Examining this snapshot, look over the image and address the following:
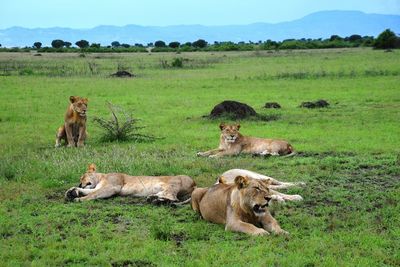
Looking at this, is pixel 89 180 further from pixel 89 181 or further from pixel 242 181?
pixel 242 181

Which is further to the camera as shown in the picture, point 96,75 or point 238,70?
point 238,70

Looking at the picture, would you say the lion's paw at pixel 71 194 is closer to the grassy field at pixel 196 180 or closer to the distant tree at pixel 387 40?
the grassy field at pixel 196 180

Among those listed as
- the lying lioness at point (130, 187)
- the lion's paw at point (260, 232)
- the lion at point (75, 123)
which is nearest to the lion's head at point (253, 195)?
the lion's paw at point (260, 232)

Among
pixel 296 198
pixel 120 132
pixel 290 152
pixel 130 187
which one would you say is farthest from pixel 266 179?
pixel 120 132

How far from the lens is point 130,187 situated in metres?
10.3

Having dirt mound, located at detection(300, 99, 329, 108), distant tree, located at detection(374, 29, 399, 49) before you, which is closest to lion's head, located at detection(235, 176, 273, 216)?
dirt mound, located at detection(300, 99, 329, 108)

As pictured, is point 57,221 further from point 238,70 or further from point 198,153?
point 238,70

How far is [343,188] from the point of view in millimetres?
10719

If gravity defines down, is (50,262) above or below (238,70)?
above

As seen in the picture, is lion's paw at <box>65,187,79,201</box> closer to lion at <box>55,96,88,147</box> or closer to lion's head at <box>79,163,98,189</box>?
lion's head at <box>79,163,98,189</box>

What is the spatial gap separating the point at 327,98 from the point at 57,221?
19.8 meters

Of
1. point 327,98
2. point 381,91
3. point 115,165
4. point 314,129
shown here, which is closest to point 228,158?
point 115,165

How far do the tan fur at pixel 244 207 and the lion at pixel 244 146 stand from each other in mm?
5712

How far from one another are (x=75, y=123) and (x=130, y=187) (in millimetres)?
6229
